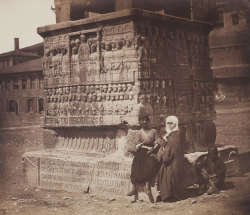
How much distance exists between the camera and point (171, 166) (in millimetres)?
6961

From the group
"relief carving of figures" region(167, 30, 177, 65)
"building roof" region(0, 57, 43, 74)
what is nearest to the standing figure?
"relief carving of figures" region(167, 30, 177, 65)

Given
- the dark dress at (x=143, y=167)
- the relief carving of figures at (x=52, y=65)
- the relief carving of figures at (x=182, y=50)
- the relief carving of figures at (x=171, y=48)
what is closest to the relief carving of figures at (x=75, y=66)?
the relief carving of figures at (x=52, y=65)

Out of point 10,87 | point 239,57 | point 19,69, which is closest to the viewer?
point 239,57

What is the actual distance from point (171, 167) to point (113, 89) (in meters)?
2.32

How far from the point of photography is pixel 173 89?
864 centimetres

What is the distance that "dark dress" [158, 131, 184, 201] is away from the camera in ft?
22.7

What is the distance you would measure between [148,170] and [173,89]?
2402 millimetres

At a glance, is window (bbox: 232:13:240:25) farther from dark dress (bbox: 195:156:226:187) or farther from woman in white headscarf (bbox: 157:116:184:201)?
woman in white headscarf (bbox: 157:116:184:201)

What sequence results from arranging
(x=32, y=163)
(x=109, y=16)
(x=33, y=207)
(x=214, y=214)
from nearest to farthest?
(x=214, y=214)
(x=33, y=207)
(x=109, y=16)
(x=32, y=163)

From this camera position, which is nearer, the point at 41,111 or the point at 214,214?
the point at 214,214

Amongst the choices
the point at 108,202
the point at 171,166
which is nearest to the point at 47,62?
the point at 108,202

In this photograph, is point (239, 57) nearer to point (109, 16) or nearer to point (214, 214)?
point (109, 16)

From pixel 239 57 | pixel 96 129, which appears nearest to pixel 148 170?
pixel 96 129

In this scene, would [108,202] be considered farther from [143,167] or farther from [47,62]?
[47,62]
